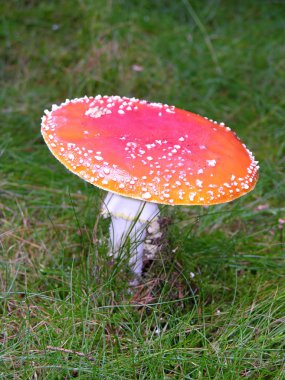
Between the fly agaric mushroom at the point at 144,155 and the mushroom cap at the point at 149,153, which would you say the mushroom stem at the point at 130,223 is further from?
the mushroom cap at the point at 149,153

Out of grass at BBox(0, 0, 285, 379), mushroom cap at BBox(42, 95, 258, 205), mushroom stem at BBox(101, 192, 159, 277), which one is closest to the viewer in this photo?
mushroom cap at BBox(42, 95, 258, 205)

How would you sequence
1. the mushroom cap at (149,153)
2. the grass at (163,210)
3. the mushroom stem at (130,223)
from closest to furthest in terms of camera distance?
1. the mushroom cap at (149,153)
2. the grass at (163,210)
3. the mushroom stem at (130,223)

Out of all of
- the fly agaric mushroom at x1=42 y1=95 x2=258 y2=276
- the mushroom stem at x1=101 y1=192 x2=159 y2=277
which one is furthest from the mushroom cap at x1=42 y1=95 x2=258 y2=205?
the mushroom stem at x1=101 y1=192 x2=159 y2=277

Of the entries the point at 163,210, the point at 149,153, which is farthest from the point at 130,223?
the point at 149,153

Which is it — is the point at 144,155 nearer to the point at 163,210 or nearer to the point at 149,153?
the point at 149,153

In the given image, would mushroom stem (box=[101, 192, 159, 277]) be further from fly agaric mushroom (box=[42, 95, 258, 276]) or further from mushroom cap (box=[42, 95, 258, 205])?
mushroom cap (box=[42, 95, 258, 205])

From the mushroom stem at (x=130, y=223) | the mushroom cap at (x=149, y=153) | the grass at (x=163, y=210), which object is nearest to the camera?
the mushroom cap at (x=149, y=153)

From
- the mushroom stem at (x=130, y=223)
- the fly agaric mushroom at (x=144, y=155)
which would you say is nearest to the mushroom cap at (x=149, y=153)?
the fly agaric mushroom at (x=144, y=155)

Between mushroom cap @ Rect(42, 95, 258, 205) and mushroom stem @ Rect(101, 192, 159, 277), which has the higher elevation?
mushroom cap @ Rect(42, 95, 258, 205)
